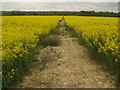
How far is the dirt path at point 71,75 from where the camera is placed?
5828 mm

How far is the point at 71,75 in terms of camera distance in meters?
6.57

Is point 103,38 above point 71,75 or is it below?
above

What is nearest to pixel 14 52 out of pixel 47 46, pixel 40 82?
pixel 40 82

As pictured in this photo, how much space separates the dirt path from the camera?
5.83 meters

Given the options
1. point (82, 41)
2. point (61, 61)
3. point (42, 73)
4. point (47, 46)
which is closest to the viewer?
point (42, 73)

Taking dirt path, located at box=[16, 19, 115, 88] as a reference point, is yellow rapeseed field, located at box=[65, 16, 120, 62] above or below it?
above

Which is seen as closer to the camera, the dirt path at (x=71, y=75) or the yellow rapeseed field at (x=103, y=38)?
the dirt path at (x=71, y=75)

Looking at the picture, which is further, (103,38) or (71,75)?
(103,38)

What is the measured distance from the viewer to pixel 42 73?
6.78m

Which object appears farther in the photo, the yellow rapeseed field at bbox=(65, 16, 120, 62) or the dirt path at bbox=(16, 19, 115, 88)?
the yellow rapeseed field at bbox=(65, 16, 120, 62)

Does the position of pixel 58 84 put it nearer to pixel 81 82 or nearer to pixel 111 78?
pixel 81 82

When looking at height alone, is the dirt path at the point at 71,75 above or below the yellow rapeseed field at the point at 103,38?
below

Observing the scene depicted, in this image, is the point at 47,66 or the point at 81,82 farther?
the point at 47,66

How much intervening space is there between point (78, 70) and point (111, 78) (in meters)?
1.26
